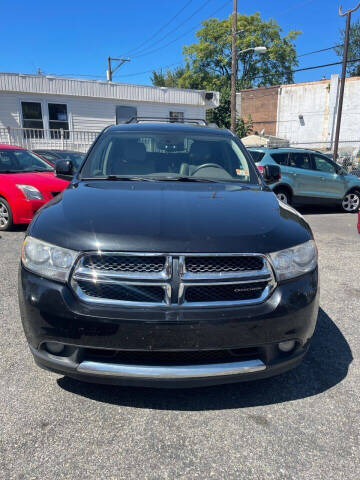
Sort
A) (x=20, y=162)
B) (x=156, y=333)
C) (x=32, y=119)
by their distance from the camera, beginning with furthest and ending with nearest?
1. (x=32, y=119)
2. (x=20, y=162)
3. (x=156, y=333)

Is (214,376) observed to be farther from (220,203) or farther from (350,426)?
(220,203)

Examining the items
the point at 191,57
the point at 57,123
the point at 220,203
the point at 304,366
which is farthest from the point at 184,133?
the point at 191,57

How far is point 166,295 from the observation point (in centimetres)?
192

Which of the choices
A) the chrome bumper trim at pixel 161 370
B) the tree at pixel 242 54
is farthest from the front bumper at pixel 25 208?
the tree at pixel 242 54

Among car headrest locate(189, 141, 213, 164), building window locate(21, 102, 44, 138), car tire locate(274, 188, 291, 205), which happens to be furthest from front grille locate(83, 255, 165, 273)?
building window locate(21, 102, 44, 138)

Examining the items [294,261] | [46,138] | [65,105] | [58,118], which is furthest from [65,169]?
[65,105]

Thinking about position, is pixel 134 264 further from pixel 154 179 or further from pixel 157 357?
pixel 154 179

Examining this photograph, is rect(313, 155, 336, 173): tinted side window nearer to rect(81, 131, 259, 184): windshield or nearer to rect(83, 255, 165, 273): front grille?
rect(81, 131, 259, 184): windshield

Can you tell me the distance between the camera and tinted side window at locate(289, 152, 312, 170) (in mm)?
9883

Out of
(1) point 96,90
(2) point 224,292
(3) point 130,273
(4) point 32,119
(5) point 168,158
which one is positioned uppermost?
(1) point 96,90

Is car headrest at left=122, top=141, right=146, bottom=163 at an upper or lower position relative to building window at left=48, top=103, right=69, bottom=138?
lower

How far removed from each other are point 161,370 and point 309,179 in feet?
29.5

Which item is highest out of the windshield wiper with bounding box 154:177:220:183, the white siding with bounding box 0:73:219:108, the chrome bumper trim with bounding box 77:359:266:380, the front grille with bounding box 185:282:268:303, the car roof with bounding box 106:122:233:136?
the white siding with bounding box 0:73:219:108

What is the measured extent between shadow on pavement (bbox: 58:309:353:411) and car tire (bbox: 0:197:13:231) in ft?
16.5
